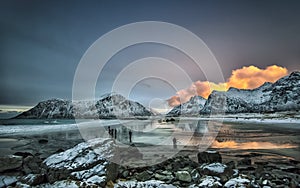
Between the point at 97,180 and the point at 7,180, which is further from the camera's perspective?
the point at 7,180

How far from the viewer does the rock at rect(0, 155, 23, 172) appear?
8430 mm

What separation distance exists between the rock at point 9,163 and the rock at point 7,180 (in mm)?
1268

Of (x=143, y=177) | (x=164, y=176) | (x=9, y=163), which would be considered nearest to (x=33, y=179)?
(x=9, y=163)

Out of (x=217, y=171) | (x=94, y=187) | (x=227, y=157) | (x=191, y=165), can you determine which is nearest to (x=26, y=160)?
(x=94, y=187)

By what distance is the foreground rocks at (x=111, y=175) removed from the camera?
274 inches

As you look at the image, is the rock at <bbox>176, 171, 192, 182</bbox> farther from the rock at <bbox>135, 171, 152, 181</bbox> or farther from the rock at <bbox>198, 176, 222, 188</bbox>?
the rock at <bbox>135, 171, 152, 181</bbox>

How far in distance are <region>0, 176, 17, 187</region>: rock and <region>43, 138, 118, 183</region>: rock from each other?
3.71ft

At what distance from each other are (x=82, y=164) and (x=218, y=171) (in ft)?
17.8

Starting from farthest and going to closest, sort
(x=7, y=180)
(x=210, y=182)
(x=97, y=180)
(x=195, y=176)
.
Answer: (x=195, y=176)
(x=7, y=180)
(x=97, y=180)
(x=210, y=182)

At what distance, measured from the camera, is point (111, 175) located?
7.60m

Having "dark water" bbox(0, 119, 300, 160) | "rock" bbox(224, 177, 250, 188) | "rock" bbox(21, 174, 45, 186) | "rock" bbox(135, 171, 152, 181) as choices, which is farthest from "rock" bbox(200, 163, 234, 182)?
"dark water" bbox(0, 119, 300, 160)

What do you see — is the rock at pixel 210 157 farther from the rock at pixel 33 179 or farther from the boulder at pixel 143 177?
the rock at pixel 33 179

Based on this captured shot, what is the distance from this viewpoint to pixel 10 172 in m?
8.47

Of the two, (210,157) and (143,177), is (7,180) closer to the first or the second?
(143,177)
